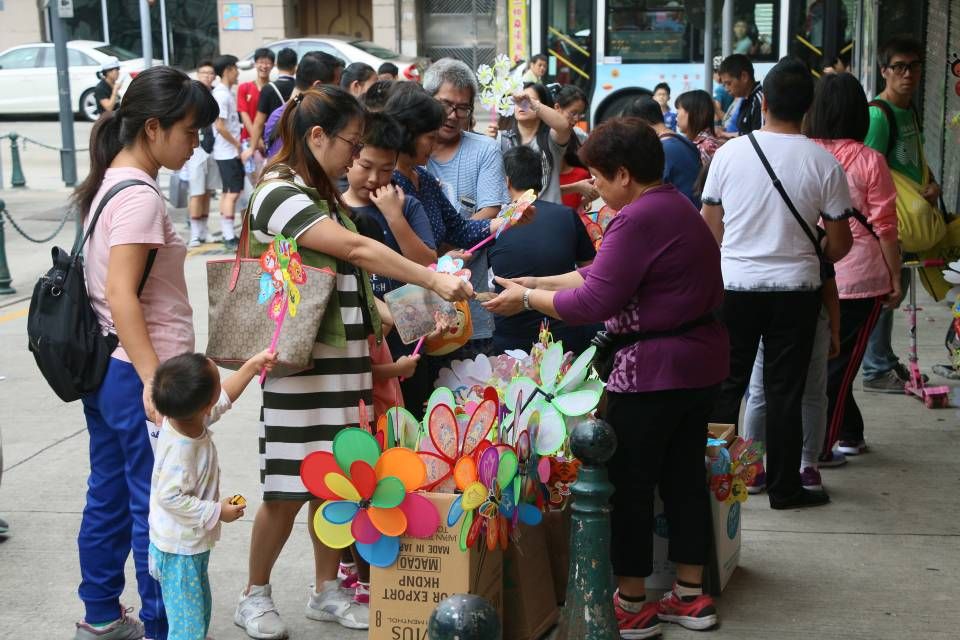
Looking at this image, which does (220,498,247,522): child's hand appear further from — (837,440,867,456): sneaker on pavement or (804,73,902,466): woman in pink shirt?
(837,440,867,456): sneaker on pavement

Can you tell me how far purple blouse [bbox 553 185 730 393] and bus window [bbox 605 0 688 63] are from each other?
606 inches

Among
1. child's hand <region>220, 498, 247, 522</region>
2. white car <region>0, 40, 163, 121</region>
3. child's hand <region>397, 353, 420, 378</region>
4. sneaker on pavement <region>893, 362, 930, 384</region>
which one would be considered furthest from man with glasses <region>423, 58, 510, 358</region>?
white car <region>0, 40, 163, 121</region>

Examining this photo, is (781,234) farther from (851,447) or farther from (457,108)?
(851,447)

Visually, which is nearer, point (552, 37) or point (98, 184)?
point (98, 184)

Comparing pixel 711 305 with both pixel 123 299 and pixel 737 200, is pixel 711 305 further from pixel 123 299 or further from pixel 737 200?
pixel 123 299

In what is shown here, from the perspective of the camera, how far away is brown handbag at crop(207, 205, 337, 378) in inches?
138

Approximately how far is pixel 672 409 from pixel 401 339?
97 centimetres

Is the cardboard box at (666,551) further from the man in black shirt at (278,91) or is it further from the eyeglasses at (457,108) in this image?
the man in black shirt at (278,91)

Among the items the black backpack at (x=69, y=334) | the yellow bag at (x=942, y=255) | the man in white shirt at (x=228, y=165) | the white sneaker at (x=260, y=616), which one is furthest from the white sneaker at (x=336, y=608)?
the man in white shirt at (x=228, y=165)

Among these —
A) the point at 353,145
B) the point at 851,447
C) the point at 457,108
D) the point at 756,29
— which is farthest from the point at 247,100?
the point at 353,145

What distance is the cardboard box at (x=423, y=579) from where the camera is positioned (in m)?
3.51

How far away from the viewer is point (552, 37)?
62.3 feet

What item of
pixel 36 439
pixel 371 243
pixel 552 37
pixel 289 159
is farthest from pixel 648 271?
pixel 552 37

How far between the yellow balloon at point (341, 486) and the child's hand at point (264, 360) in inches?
14.7
